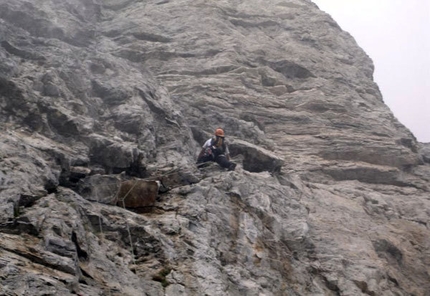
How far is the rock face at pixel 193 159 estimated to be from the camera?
11508 millimetres

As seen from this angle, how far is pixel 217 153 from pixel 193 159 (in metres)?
0.91

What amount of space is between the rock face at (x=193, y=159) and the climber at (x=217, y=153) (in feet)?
1.36

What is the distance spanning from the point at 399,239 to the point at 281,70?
11832mm

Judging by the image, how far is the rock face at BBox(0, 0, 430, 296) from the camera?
11.5 m

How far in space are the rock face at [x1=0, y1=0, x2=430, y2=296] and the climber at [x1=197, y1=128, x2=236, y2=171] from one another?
1.36 feet

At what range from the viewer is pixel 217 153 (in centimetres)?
1783

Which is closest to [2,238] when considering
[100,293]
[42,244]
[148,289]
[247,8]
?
[42,244]

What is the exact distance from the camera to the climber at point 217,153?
1758 cm

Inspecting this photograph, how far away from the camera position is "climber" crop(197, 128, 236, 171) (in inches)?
692

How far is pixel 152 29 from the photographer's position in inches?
1105

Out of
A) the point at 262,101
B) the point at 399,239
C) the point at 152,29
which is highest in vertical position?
the point at 152,29

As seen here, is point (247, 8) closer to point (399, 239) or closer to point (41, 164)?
point (399, 239)

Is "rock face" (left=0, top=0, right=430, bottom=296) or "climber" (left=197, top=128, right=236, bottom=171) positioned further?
"climber" (left=197, top=128, right=236, bottom=171)

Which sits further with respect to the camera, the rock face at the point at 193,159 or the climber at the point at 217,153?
the climber at the point at 217,153
